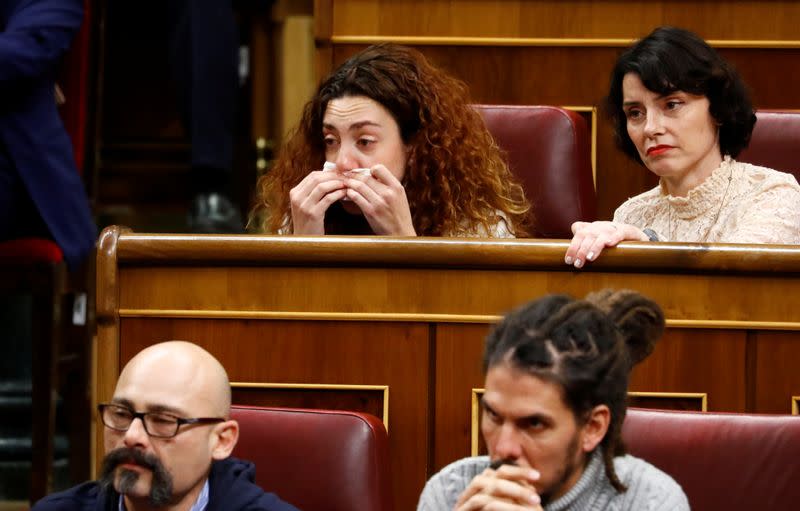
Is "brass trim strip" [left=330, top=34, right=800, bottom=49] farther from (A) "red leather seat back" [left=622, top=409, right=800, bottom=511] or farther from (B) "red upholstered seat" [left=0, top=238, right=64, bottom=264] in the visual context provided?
(A) "red leather seat back" [left=622, top=409, right=800, bottom=511]

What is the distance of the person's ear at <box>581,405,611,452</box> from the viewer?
0.68 metres

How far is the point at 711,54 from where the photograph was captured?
113 centimetres

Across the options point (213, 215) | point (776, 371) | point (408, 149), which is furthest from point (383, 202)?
point (213, 215)

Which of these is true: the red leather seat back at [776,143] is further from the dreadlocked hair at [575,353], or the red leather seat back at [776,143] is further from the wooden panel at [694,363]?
the dreadlocked hair at [575,353]

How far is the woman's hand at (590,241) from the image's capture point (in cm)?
90

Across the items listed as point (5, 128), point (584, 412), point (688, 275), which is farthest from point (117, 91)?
point (584, 412)

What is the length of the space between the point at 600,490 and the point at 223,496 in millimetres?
215

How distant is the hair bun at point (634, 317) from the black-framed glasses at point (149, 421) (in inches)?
9.4

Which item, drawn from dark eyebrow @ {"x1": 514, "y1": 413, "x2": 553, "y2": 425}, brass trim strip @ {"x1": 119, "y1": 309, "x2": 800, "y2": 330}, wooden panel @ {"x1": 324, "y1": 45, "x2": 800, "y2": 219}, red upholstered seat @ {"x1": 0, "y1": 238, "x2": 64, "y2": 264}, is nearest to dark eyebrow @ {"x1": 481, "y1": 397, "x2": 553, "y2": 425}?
dark eyebrow @ {"x1": 514, "y1": 413, "x2": 553, "y2": 425}

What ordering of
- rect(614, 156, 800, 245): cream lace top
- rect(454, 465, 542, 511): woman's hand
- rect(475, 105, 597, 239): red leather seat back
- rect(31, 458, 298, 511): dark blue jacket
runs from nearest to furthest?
rect(454, 465, 542, 511): woman's hand
rect(31, 458, 298, 511): dark blue jacket
rect(614, 156, 800, 245): cream lace top
rect(475, 105, 597, 239): red leather seat back

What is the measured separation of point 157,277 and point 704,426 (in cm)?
39

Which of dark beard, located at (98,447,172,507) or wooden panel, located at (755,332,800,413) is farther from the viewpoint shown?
wooden panel, located at (755,332,800,413)

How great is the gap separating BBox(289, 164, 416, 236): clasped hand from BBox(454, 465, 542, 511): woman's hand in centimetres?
44

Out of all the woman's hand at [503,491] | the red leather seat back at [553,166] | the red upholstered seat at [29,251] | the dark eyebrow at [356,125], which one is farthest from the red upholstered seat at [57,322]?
the woman's hand at [503,491]
